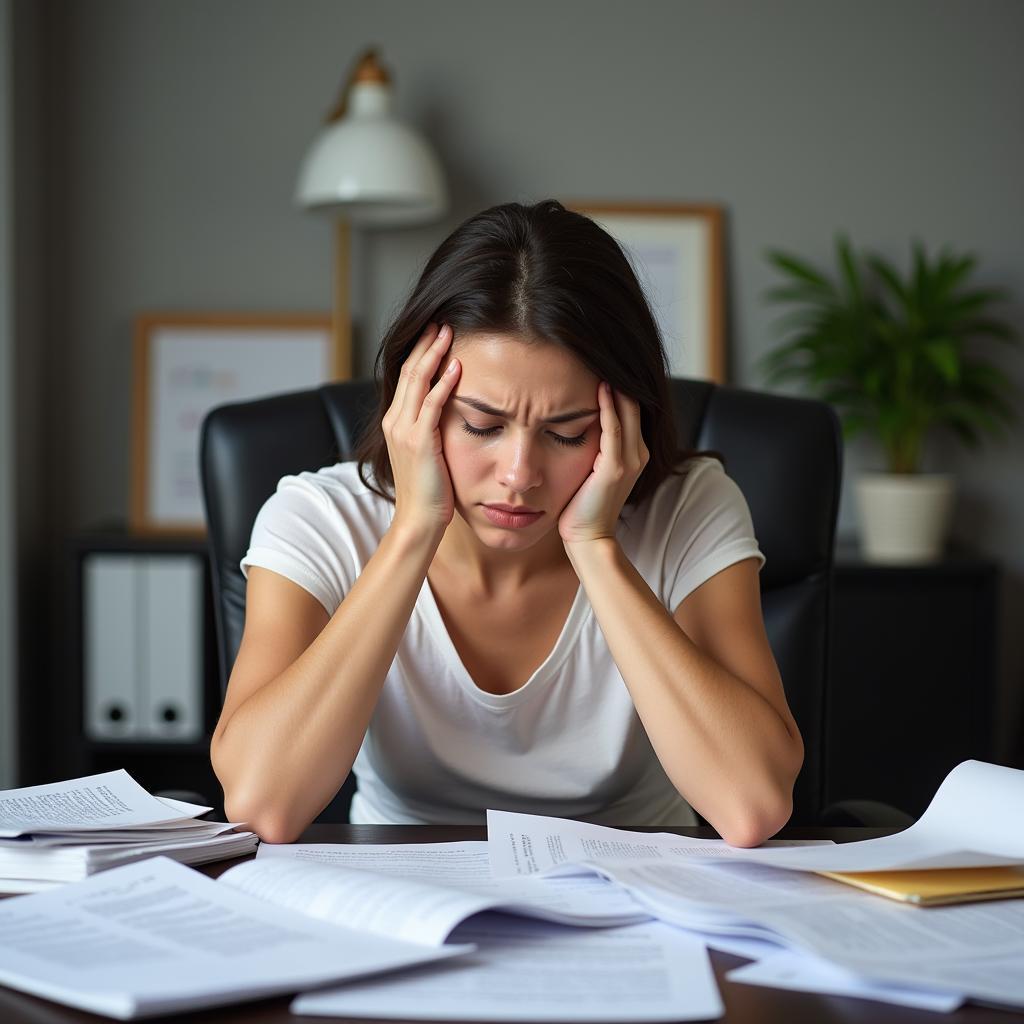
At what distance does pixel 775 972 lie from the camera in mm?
770

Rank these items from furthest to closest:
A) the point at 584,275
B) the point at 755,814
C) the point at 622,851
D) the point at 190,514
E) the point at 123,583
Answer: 1. the point at 190,514
2. the point at 123,583
3. the point at 584,275
4. the point at 755,814
5. the point at 622,851

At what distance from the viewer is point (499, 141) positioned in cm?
318

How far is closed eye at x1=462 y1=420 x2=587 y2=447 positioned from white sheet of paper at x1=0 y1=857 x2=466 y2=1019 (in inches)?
22.7

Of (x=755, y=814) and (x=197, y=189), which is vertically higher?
(x=197, y=189)

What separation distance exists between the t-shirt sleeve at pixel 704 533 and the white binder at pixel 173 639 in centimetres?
153

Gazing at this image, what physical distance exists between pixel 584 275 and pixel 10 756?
213cm

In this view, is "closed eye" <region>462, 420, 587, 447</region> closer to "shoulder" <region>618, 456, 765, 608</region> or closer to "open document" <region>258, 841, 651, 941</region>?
"shoulder" <region>618, 456, 765, 608</region>

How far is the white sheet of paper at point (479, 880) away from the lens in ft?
2.72

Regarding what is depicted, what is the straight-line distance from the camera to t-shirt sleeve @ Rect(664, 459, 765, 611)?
56.1 inches

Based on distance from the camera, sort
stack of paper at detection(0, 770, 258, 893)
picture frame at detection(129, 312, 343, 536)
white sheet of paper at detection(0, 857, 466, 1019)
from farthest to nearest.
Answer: picture frame at detection(129, 312, 343, 536), stack of paper at detection(0, 770, 258, 893), white sheet of paper at detection(0, 857, 466, 1019)

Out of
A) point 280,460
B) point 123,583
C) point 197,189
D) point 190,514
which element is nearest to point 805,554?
point 280,460

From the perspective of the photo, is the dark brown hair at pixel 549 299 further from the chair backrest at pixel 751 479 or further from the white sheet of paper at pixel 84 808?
the white sheet of paper at pixel 84 808

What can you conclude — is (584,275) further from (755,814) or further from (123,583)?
(123,583)

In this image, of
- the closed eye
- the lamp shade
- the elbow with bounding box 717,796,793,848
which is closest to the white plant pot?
the lamp shade
